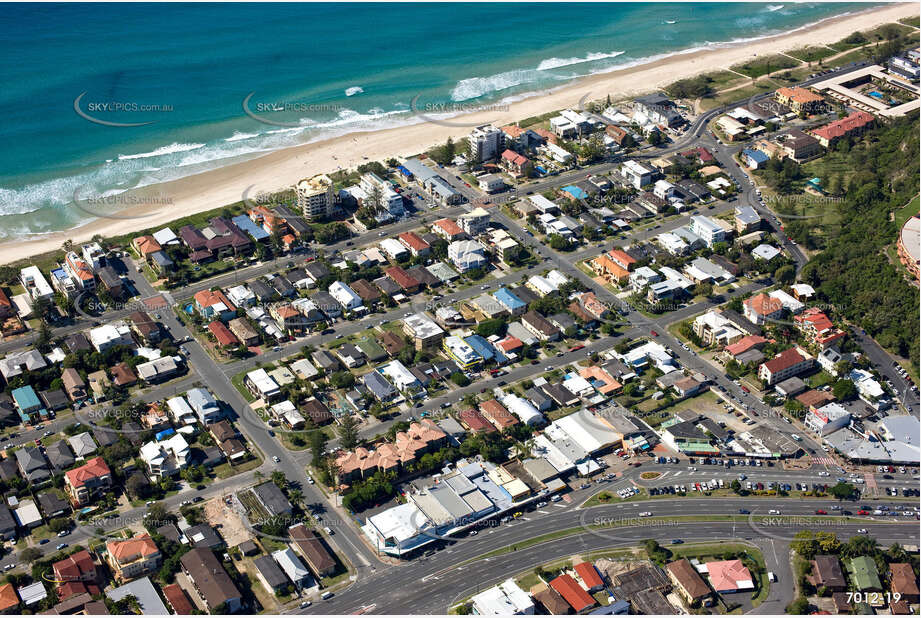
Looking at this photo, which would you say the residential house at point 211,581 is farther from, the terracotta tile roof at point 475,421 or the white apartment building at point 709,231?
the white apartment building at point 709,231

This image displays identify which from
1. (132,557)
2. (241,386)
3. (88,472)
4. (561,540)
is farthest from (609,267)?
(132,557)

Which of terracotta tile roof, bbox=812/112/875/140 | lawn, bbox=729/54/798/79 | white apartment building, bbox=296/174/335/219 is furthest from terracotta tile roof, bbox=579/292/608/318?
lawn, bbox=729/54/798/79

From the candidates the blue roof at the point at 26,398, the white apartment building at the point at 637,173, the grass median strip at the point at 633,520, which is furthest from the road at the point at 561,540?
the white apartment building at the point at 637,173

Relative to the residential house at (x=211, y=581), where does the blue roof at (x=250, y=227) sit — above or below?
above

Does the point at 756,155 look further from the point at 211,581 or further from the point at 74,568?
the point at 74,568

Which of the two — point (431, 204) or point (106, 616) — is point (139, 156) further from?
point (106, 616)

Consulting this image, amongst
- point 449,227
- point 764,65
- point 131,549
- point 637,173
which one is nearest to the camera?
point 131,549
